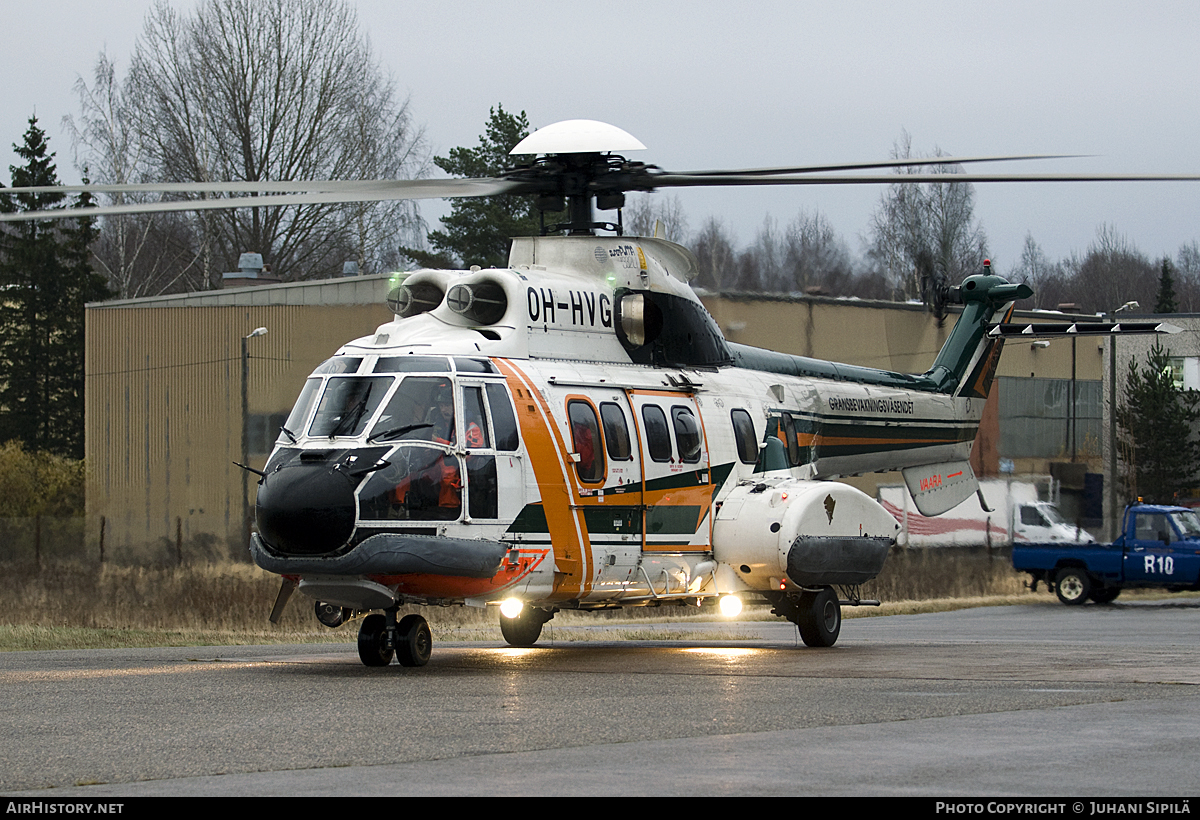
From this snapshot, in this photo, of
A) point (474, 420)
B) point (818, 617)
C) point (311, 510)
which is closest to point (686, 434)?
point (818, 617)

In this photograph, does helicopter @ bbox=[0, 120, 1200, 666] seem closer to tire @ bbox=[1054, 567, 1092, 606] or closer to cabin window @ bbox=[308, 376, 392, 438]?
cabin window @ bbox=[308, 376, 392, 438]

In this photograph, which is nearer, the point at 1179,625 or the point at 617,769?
the point at 617,769

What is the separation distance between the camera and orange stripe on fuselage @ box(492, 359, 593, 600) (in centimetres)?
1329

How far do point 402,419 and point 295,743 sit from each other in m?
4.74

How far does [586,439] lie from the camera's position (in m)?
13.9

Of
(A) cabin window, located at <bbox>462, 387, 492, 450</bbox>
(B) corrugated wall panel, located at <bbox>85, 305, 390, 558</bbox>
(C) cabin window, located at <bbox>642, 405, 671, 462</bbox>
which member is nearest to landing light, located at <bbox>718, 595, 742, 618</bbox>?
(C) cabin window, located at <bbox>642, 405, 671, 462</bbox>

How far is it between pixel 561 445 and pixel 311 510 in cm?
256

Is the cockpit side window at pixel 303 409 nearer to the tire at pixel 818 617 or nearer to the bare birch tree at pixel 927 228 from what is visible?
the tire at pixel 818 617

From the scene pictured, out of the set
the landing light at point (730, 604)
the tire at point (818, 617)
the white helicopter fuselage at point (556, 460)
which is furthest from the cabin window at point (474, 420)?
the tire at point (818, 617)

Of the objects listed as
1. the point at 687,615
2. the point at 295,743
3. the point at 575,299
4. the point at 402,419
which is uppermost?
the point at 575,299

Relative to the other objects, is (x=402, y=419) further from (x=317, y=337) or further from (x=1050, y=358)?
(x=1050, y=358)

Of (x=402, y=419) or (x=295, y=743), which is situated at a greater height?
(x=402, y=419)
